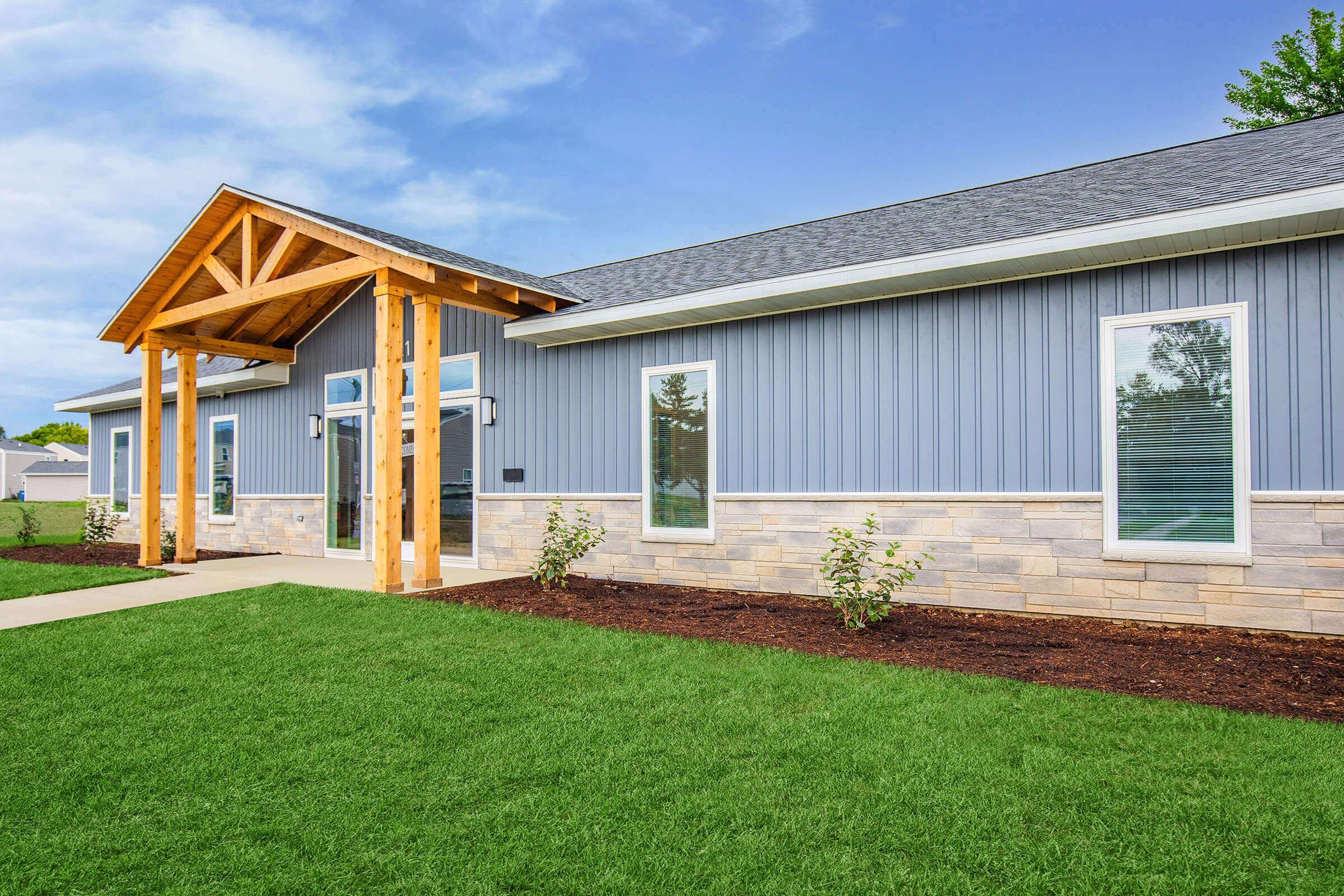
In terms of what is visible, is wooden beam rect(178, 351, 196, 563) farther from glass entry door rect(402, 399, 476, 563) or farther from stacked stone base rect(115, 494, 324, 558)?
glass entry door rect(402, 399, 476, 563)

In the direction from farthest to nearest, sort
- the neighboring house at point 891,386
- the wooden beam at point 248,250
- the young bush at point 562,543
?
the wooden beam at point 248,250 → the young bush at point 562,543 → the neighboring house at point 891,386

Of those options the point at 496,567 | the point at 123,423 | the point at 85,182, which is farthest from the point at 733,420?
the point at 85,182

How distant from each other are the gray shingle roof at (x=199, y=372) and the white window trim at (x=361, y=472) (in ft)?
7.88

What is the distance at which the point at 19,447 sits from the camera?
2069 inches

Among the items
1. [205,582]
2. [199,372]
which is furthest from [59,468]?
[205,582]

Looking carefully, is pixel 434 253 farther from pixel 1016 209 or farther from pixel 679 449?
pixel 1016 209

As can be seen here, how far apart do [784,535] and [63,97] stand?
2010 centimetres

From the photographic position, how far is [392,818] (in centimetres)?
267

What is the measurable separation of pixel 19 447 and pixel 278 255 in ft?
200

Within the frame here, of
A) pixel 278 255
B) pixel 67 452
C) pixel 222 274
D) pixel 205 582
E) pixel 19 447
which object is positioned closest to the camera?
pixel 205 582

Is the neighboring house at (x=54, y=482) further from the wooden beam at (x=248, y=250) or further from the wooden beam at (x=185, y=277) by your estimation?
the wooden beam at (x=248, y=250)

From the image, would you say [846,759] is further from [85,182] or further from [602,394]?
[85,182]

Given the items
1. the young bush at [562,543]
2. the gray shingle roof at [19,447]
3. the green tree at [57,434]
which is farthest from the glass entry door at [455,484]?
the green tree at [57,434]

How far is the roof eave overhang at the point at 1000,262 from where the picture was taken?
5.00m
